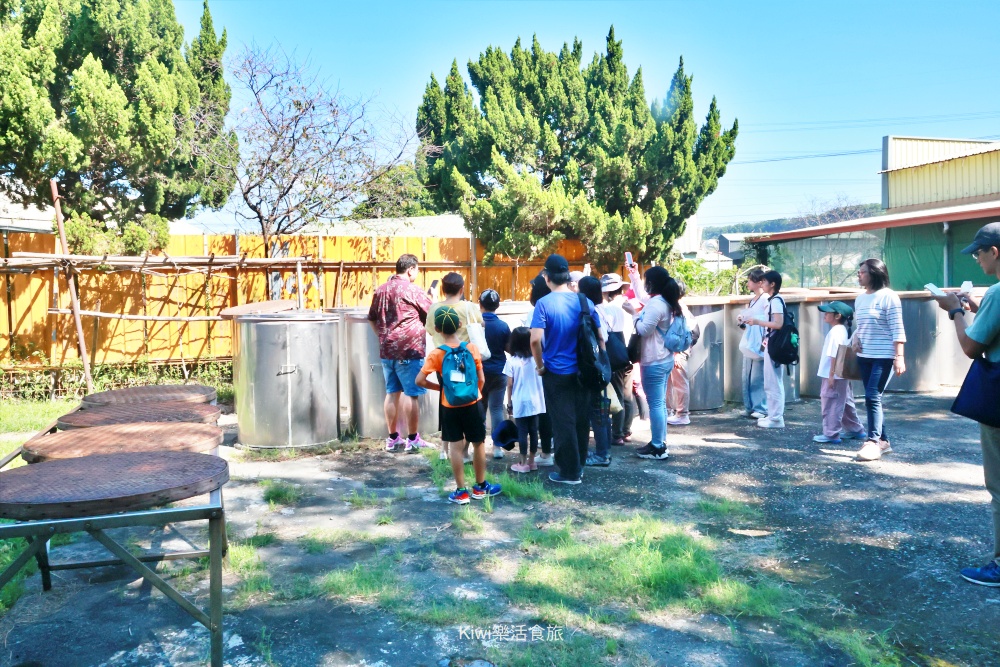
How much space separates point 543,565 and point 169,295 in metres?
8.08

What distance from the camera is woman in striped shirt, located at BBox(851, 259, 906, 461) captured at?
644 centimetres

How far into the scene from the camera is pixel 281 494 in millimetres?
5891

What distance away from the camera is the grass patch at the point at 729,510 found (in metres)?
5.32

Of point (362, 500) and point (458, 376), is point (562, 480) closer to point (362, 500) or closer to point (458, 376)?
point (458, 376)

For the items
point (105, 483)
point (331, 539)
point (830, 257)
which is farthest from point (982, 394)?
point (830, 257)

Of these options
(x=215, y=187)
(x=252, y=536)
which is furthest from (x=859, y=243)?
(x=252, y=536)

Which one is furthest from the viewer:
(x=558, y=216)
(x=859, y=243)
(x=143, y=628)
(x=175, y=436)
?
(x=859, y=243)

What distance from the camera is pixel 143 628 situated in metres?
3.71

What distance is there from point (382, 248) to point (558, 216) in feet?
11.4

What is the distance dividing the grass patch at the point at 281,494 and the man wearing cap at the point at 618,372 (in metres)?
2.88

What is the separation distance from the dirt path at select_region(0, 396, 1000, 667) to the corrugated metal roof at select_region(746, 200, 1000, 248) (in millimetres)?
11213

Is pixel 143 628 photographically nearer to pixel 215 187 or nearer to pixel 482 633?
pixel 482 633

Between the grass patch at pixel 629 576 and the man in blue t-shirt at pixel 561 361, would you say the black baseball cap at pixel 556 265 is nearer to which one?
the man in blue t-shirt at pixel 561 361

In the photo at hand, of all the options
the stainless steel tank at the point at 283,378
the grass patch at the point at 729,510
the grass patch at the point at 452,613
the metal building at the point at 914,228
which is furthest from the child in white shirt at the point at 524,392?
the metal building at the point at 914,228
